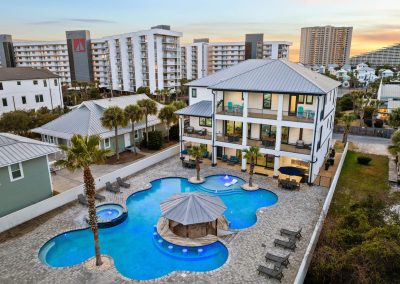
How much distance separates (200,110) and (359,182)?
18.8m

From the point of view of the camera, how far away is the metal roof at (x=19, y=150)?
Answer: 20.9 meters

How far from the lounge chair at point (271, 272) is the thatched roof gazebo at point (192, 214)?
15.0 ft

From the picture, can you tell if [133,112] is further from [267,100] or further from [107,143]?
[267,100]

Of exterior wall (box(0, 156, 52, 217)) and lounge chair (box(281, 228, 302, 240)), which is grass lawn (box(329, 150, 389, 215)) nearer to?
lounge chair (box(281, 228, 302, 240))

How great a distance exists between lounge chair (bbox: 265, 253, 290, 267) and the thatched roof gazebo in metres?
4.22

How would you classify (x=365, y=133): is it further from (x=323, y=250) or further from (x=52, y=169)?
(x=52, y=169)

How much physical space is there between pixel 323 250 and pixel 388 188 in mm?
17589

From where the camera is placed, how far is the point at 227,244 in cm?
1884

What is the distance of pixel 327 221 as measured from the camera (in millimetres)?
20188

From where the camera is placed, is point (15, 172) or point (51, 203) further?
point (51, 203)

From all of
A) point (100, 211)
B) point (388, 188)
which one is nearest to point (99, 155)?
point (100, 211)

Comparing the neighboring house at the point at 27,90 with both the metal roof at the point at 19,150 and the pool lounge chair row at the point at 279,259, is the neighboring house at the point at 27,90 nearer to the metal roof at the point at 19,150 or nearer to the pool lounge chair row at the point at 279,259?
the metal roof at the point at 19,150

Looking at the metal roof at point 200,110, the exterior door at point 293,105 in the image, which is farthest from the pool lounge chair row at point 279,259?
the metal roof at point 200,110

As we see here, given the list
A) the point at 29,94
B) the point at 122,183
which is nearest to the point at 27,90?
the point at 29,94
